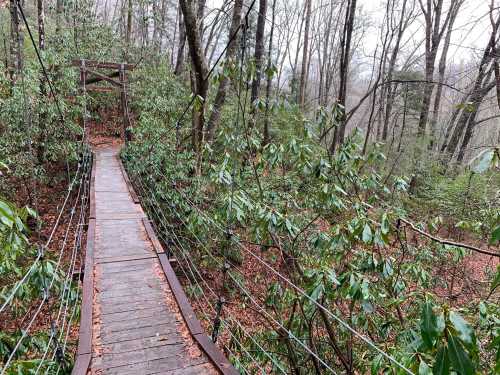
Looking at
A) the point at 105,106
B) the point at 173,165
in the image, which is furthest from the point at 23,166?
the point at 105,106

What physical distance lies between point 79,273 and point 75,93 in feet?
23.7

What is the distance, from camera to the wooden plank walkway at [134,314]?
7.42ft

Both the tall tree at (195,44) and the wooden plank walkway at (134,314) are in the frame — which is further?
the tall tree at (195,44)

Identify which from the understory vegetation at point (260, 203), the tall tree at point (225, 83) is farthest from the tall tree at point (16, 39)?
the tall tree at point (225, 83)

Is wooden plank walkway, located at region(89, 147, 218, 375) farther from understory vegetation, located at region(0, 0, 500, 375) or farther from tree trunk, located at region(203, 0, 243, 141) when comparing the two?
tree trunk, located at region(203, 0, 243, 141)

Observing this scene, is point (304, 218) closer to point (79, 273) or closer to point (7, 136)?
point (79, 273)

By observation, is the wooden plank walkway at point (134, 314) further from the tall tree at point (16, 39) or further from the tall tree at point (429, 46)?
the tall tree at point (429, 46)

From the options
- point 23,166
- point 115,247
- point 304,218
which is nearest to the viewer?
point 115,247

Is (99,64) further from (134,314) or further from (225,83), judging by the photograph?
(134,314)

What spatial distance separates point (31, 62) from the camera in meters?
7.13

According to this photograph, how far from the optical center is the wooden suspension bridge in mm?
2252

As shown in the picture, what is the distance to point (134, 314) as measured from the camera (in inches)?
109

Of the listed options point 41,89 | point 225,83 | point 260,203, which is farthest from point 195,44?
point 41,89

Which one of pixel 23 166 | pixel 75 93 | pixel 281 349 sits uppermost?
pixel 75 93
